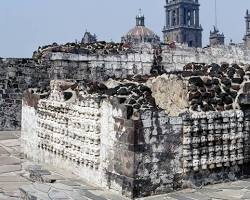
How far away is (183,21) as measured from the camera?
101938mm

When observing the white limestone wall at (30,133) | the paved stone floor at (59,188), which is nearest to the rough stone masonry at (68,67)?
the white limestone wall at (30,133)

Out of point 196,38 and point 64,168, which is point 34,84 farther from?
point 196,38

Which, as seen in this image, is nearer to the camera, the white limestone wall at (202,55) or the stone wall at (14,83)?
the stone wall at (14,83)

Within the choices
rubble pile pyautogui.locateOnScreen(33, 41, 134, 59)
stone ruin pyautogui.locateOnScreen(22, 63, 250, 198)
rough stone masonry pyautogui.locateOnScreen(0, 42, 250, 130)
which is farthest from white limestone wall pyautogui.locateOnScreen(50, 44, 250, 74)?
stone ruin pyautogui.locateOnScreen(22, 63, 250, 198)

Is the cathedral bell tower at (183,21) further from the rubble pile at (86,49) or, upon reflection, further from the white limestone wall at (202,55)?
the rubble pile at (86,49)

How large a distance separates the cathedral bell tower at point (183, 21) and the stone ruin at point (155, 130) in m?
92.4

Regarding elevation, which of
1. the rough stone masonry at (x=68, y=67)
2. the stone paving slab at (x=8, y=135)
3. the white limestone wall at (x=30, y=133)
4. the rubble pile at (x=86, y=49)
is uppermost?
the rubble pile at (x=86, y=49)

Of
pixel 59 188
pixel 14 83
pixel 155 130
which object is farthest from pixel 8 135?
pixel 155 130

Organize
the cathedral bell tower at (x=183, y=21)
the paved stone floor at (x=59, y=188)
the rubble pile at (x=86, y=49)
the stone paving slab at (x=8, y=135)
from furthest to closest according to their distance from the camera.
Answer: the cathedral bell tower at (x=183, y=21), the rubble pile at (x=86, y=49), the stone paving slab at (x=8, y=135), the paved stone floor at (x=59, y=188)

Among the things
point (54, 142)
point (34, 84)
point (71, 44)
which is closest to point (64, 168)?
point (54, 142)

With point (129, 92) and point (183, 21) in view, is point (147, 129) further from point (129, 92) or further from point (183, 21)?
point (183, 21)

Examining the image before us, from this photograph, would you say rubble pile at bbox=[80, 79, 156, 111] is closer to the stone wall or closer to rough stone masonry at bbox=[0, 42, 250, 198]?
rough stone masonry at bbox=[0, 42, 250, 198]

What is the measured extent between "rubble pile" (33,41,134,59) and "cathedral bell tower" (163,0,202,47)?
84057mm

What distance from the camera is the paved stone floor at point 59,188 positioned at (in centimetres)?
639
